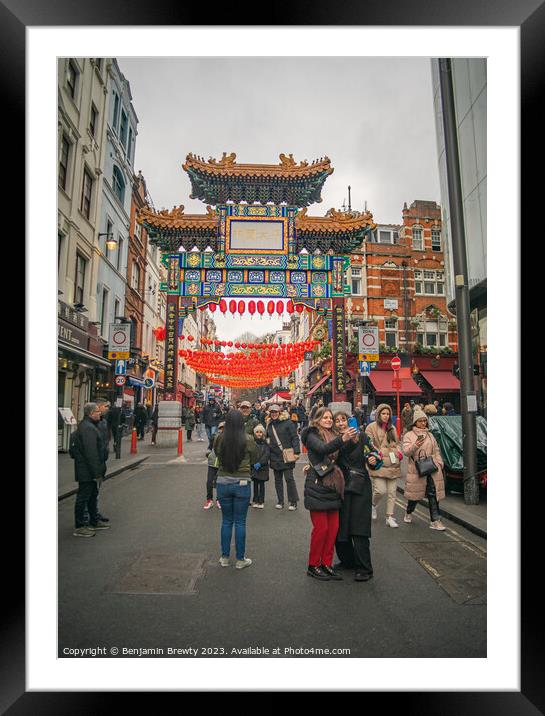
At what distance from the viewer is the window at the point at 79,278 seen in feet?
41.2

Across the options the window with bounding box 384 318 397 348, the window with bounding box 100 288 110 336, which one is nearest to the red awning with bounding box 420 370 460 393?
the window with bounding box 384 318 397 348

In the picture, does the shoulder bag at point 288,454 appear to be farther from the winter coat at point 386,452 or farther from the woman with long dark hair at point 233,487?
the woman with long dark hair at point 233,487

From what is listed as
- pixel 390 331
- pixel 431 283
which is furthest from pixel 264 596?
pixel 431 283

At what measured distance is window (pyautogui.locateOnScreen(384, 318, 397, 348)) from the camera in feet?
94.6

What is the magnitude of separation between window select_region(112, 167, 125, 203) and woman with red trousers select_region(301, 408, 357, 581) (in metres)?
16.4

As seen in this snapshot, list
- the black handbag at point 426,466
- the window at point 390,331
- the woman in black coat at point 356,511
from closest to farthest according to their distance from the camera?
the woman in black coat at point 356,511 → the black handbag at point 426,466 → the window at point 390,331

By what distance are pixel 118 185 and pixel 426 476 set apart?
17680 millimetres

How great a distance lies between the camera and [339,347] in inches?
665

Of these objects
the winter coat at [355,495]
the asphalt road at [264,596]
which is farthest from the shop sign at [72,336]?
the winter coat at [355,495]

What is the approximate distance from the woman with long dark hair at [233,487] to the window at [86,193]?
10726 millimetres

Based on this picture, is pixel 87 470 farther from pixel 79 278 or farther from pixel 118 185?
pixel 118 185

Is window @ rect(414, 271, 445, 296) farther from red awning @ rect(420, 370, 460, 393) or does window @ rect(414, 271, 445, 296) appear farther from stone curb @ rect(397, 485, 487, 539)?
stone curb @ rect(397, 485, 487, 539)
